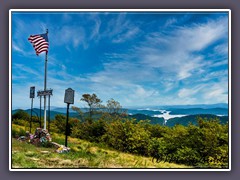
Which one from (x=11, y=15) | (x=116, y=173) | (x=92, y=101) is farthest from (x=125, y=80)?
(x=11, y=15)

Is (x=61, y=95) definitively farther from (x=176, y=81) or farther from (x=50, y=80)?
(x=176, y=81)

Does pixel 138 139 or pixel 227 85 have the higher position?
pixel 227 85

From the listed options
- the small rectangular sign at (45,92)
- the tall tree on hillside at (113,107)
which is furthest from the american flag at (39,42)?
the tall tree on hillside at (113,107)

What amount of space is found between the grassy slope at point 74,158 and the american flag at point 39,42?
1.37 m

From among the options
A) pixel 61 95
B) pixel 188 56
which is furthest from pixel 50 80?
pixel 188 56

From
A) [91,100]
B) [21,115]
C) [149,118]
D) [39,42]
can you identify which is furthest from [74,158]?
[39,42]

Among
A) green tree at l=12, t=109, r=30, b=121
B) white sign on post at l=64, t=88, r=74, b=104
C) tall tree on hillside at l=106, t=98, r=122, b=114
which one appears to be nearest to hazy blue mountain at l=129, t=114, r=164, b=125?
tall tree on hillside at l=106, t=98, r=122, b=114

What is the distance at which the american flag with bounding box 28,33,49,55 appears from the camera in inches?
239

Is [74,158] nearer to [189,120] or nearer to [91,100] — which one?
[91,100]

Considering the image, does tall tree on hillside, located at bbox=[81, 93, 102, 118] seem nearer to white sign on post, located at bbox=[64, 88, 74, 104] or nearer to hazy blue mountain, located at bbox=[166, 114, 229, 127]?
white sign on post, located at bbox=[64, 88, 74, 104]

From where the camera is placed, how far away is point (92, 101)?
6.22 meters

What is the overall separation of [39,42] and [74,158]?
6.18ft

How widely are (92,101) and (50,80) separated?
0.74m

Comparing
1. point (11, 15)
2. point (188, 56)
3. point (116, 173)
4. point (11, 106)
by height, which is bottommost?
point (116, 173)
